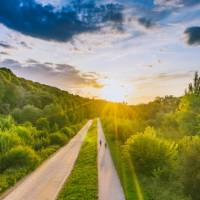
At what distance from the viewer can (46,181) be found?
27.8 meters

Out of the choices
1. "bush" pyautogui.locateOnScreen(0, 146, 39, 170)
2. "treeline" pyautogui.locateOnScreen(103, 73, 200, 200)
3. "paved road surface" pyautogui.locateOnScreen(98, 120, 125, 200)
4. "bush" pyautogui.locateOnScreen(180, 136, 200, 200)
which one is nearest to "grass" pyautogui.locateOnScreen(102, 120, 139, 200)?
"treeline" pyautogui.locateOnScreen(103, 73, 200, 200)

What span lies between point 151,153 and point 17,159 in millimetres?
13436

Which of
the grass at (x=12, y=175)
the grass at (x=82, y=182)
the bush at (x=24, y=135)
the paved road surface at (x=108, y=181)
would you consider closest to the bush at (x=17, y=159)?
the grass at (x=12, y=175)

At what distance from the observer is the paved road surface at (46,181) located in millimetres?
23506

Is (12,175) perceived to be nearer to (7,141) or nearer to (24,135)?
(7,141)

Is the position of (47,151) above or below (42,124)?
below

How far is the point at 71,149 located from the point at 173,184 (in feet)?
85.5

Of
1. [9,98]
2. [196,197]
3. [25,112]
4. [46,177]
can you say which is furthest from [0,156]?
[9,98]

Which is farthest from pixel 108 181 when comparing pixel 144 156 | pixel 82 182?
pixel 144 156

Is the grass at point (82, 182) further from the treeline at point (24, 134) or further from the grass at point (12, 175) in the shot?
the treeline at point (24, 134)

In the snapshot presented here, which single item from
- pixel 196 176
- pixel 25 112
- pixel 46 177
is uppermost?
pixel 25 112

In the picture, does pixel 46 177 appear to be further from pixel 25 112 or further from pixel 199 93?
pixel 25 112

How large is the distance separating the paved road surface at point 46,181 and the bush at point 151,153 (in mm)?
6837

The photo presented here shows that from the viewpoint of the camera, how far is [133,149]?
100 feet
